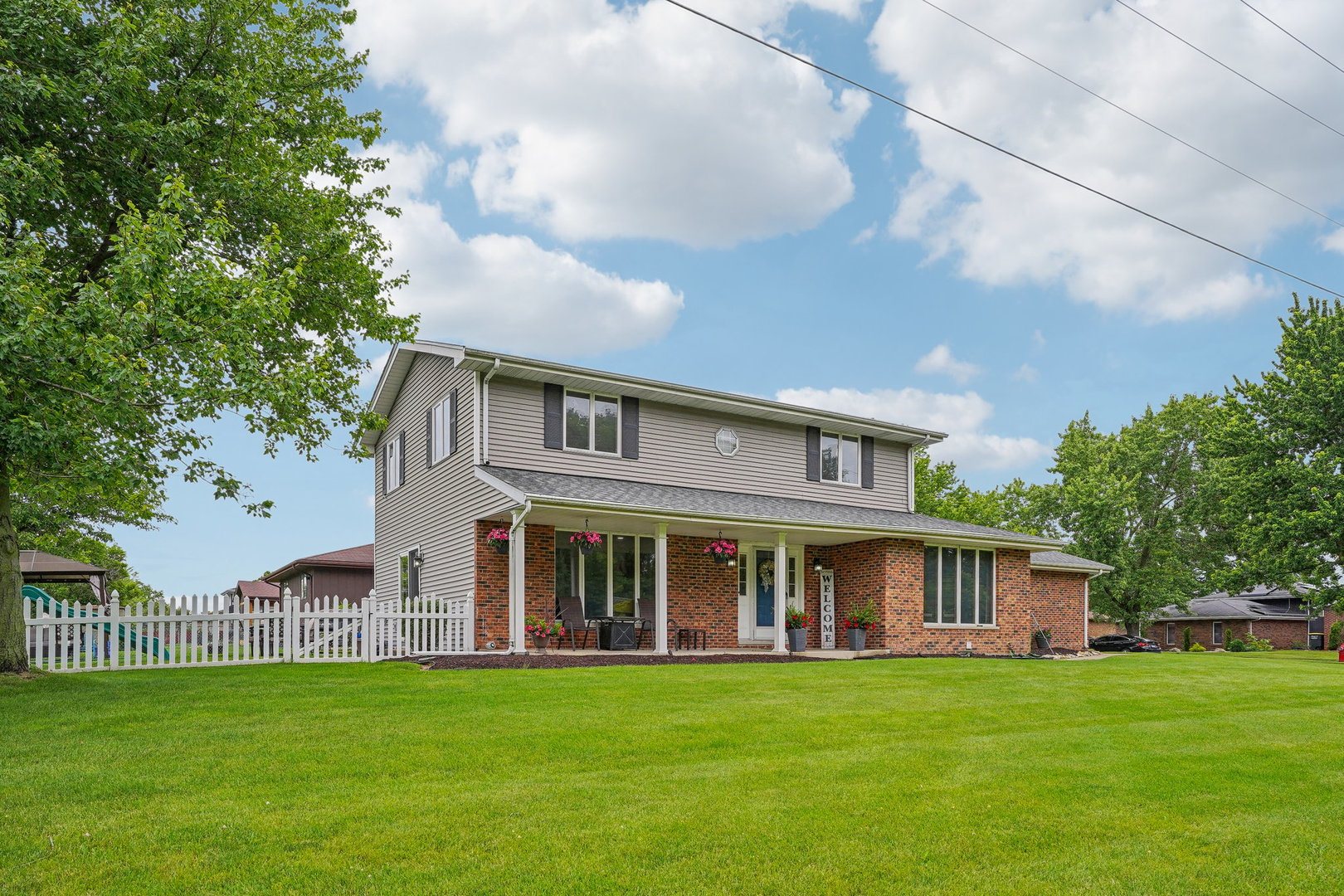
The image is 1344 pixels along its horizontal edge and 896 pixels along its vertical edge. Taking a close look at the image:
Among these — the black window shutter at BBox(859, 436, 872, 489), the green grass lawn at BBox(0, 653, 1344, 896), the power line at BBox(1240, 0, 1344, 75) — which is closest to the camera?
the green grass lawn at BBox(0, 653, 1344, 896)

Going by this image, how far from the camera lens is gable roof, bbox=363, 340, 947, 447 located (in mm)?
17006

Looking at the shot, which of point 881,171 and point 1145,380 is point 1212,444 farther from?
point 881,171

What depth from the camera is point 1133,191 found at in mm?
13008

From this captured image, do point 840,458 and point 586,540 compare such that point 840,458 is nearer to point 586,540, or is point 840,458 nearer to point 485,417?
point 586,540

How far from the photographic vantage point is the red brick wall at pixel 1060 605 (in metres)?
25.6

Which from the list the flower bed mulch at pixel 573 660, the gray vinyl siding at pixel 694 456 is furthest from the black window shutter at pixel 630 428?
the flower bed mulch at pixel 573 660

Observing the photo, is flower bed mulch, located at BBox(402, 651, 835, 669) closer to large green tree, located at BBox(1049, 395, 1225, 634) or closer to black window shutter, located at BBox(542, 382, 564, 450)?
black window shutter, located at BBox(542, 382, 564, 450)

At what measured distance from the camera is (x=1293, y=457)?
101 ft

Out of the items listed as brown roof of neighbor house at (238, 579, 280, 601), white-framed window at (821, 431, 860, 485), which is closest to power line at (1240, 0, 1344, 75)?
white-framed window at (821, 431, 860, 485)

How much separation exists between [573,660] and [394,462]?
1067 cm

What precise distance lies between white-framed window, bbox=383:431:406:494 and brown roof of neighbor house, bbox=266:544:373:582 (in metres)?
11.2

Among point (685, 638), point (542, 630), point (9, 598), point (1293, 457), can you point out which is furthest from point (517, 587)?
point (1293, 457)

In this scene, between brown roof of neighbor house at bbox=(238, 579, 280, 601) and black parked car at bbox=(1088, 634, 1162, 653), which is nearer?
black parked car at bbox=(1088, 634, 1162, 653)

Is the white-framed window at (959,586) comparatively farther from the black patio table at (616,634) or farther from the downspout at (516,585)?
the downspout at (516,585)
